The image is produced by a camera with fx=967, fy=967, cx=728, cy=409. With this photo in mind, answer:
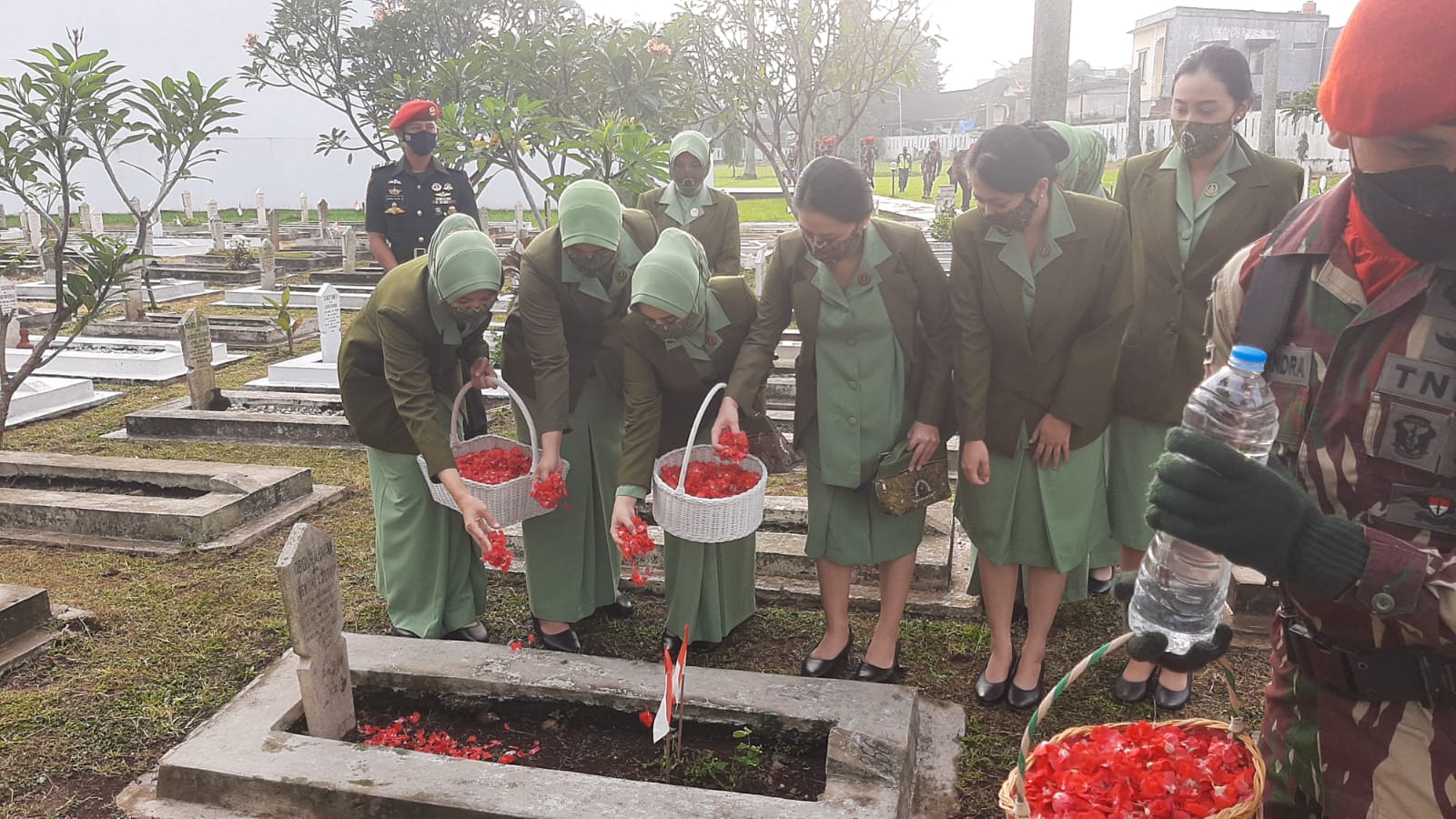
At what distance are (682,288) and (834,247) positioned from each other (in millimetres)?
477

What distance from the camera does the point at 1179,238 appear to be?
312cm

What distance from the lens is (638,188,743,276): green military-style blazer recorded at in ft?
17.5

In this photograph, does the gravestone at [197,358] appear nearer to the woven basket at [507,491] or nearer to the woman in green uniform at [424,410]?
the woman in green uniform at [424,410]

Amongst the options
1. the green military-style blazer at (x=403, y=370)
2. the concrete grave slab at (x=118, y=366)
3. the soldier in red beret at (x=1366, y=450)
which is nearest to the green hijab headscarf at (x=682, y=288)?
the green military-style blazer at (x=403, y=370)

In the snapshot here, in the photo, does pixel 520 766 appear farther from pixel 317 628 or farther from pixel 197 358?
pixel 197 358

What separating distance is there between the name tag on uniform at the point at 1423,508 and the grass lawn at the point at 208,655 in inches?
68.4

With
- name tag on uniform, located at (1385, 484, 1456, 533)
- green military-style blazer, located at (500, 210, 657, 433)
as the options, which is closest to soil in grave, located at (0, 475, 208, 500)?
green military-style blazer, located at (500, 210, 657, 433)

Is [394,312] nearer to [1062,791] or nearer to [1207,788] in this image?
[1062,791]

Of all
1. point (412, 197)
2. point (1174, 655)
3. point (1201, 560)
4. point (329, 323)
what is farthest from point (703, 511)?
point (329, 323)

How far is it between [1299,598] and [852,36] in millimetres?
8492

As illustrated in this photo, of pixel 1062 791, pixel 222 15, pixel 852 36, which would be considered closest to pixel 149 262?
pixel 852 36

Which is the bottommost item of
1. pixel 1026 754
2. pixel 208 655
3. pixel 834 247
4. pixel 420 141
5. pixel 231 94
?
pixel 208 655

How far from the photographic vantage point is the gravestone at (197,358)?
6.78m

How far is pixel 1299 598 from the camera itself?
1413 mm
